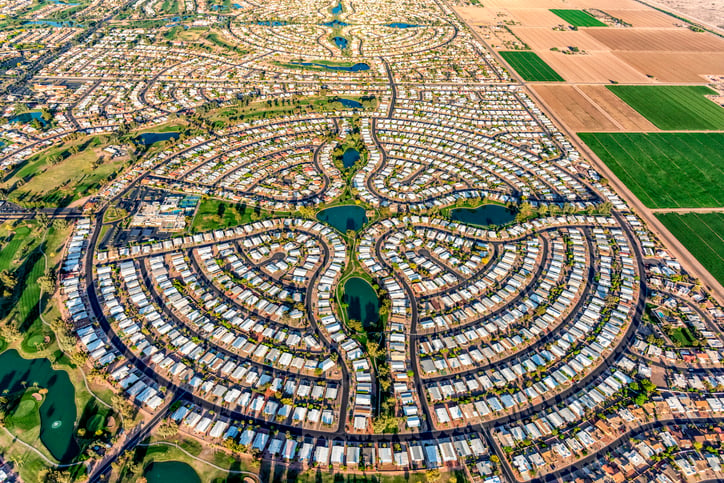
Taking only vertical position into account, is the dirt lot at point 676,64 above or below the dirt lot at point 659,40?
below

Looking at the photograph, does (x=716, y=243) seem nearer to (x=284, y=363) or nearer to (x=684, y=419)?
(x=684, y=419)

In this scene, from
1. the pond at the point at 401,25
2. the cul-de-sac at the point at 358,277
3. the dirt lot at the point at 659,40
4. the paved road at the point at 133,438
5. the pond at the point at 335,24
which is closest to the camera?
the paved road at the point at 133,438

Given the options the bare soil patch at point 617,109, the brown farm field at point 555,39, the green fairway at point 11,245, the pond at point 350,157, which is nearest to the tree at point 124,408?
the green fairway at point 11,245

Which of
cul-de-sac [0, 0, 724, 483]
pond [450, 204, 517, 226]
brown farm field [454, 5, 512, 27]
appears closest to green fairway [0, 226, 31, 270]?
cul-de-sac [0, 0, 724, 483]

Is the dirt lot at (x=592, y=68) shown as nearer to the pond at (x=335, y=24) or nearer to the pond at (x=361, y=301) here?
the pond at (x=335, y=24)

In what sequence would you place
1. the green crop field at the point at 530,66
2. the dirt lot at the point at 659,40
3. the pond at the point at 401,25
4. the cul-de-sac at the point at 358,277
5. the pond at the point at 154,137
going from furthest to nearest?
the pond at the point at 401,25 < the dirt lot at the point at 659,40 < the green crop field at the point at 530,66 < the pond at the point at 154,137 < the cul-de-sac at the point at 358,277

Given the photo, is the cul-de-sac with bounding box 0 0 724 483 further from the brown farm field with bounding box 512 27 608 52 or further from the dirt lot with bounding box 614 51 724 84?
the brown farm field with bounding box 512 27 608 52
